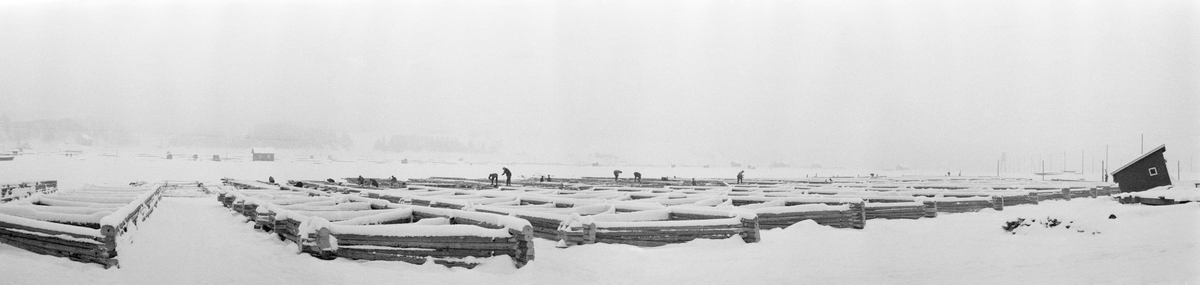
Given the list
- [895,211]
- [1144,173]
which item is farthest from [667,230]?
[1144,173]

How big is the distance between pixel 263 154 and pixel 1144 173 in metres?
78.1

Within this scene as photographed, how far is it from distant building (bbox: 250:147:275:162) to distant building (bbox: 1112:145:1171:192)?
75.3 m

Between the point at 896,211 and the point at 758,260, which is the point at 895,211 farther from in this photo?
the point at 758,260

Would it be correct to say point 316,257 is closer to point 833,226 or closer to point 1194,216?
point 833,226

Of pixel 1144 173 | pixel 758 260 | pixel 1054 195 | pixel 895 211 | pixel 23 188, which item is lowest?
pixel 758 260

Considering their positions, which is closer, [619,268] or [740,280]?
[740,280]

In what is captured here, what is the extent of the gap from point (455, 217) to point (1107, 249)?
12.4 metres

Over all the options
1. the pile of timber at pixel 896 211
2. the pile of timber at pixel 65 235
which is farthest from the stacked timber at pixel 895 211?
the pile of timber at pixel 65 235

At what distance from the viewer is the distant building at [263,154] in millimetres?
69750

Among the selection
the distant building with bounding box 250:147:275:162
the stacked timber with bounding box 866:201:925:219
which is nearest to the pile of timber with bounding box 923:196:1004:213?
→ the stacked timber with bounding box 866:201:925:219

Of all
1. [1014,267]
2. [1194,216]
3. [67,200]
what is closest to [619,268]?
[1014,267]

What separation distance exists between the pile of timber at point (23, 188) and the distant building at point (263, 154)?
4752 cm

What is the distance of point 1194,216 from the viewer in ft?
34.8

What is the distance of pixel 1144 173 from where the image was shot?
72.9ft
